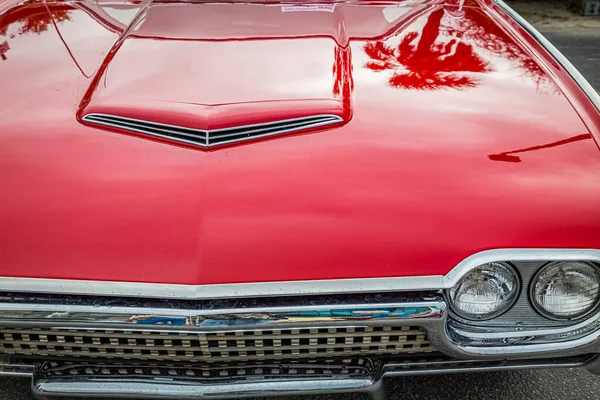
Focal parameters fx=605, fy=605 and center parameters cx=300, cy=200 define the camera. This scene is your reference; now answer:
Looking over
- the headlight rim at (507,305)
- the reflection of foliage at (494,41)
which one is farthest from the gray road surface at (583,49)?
the headlight rim at (507,305)

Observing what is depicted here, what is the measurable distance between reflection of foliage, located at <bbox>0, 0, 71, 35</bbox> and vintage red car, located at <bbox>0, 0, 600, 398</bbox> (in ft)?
1.84

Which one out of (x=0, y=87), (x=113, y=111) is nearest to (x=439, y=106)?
(x=113, y=111)

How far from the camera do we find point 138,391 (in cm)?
161

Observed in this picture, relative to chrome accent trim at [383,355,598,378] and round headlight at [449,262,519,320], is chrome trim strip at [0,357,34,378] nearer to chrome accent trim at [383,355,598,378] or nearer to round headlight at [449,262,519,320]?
chrome accent trim at [383,355,598,378]

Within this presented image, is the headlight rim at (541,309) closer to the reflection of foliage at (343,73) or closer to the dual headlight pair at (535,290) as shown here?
the dual headlight pair at (535,290)

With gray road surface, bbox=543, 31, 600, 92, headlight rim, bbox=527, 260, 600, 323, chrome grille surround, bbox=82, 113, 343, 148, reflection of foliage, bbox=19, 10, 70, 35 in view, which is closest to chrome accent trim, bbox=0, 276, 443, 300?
headlight rim, bbox=527, 260, 600, 323

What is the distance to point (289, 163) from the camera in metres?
1.63

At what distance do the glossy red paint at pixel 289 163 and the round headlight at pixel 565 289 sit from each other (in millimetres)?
81

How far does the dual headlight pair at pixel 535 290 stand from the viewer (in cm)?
154

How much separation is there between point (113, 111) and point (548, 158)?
4.12 feet

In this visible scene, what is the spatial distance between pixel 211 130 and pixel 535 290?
0.97 m

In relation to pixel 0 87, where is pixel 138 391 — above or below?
below

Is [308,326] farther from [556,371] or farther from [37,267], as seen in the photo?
[556,371]

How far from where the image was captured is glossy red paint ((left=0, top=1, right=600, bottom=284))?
148cm
